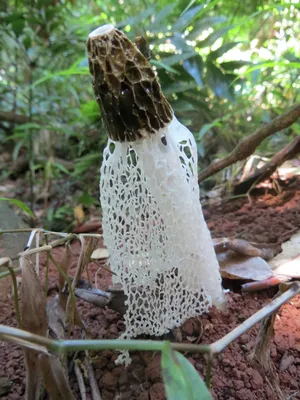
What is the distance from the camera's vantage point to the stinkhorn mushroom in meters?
1.10

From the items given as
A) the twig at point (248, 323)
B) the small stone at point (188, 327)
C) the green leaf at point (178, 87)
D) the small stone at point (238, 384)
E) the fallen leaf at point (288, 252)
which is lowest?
the small stone at point (238, 384)

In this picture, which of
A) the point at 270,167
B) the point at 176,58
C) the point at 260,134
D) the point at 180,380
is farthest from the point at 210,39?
the point at 180,380

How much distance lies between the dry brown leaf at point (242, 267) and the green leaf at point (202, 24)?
1942mm

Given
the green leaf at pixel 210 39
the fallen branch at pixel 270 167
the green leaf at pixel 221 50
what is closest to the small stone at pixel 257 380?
the fallen branch at pixel 270 167

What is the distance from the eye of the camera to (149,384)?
1.08 meters

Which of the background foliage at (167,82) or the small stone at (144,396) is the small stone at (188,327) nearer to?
the small stone at (144,396)

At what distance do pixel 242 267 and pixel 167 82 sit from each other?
172 centimetres

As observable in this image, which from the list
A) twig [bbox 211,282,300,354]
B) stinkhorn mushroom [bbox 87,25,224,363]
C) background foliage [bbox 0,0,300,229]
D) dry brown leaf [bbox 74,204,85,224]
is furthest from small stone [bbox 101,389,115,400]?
dry brown leaf [bbox 74,204,85,224]

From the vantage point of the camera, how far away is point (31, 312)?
2.94ft

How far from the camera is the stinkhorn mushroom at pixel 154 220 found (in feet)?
3.59

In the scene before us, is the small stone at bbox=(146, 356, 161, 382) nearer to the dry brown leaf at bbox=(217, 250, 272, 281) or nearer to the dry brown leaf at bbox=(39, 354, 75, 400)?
the dry brown leaf at bbox=(39, 354, 75, 400)

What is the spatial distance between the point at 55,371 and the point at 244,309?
0.76 metres

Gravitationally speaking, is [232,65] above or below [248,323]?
above

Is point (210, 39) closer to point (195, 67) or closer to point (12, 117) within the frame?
point (195, 67)
